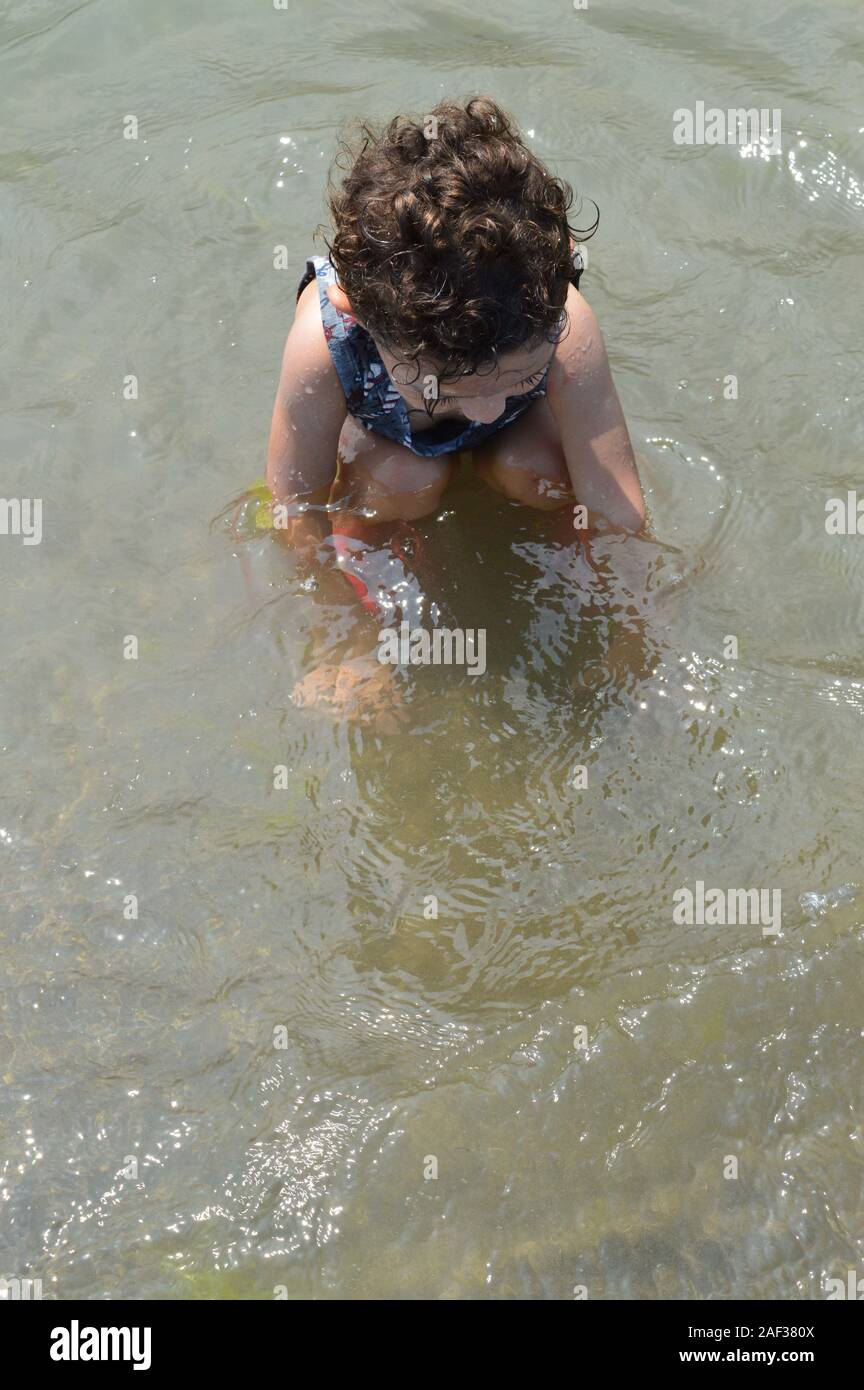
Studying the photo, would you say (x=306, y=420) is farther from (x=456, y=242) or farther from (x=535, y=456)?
(x=456, y=242)

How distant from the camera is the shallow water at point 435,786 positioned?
253 cm

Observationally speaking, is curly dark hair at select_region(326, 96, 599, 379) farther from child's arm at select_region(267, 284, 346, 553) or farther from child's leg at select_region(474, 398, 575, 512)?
child's leg at select_region(474, 398, 575, 512)

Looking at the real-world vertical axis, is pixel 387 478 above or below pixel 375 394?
below

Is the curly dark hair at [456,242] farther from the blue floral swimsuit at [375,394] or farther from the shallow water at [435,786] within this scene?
the shallow water at [435,786]

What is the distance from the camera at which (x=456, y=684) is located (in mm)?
3377

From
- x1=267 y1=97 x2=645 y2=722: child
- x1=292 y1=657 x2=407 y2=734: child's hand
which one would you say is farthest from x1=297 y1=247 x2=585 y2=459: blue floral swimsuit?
x1=292 y1=657 x2=407 y2=734: child's hand

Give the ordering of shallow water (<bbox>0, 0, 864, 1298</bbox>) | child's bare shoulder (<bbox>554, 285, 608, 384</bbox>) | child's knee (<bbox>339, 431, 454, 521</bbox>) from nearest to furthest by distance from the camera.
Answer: shallow water (<bbox>0, 0, 864, 1298</bbox>)
child's bare shoulder (<bbox>554, 285, 608, 384</bbox>)
child's knee (<bbox>339, 431, 454, 521</bbox>)

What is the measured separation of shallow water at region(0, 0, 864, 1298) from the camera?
253 centimetres

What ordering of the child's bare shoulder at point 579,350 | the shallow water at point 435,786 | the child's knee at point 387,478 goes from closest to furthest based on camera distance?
the shallow water at point 435,786 → the child's bare shoulder at point 579,350 → the child's knee at point 387,478

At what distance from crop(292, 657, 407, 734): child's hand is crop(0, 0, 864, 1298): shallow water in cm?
5

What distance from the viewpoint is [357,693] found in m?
3.35

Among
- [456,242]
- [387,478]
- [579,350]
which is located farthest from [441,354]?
[387,478]

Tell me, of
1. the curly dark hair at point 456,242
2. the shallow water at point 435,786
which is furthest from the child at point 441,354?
the shallow water at point 435,786

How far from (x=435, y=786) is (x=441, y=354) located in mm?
1106
